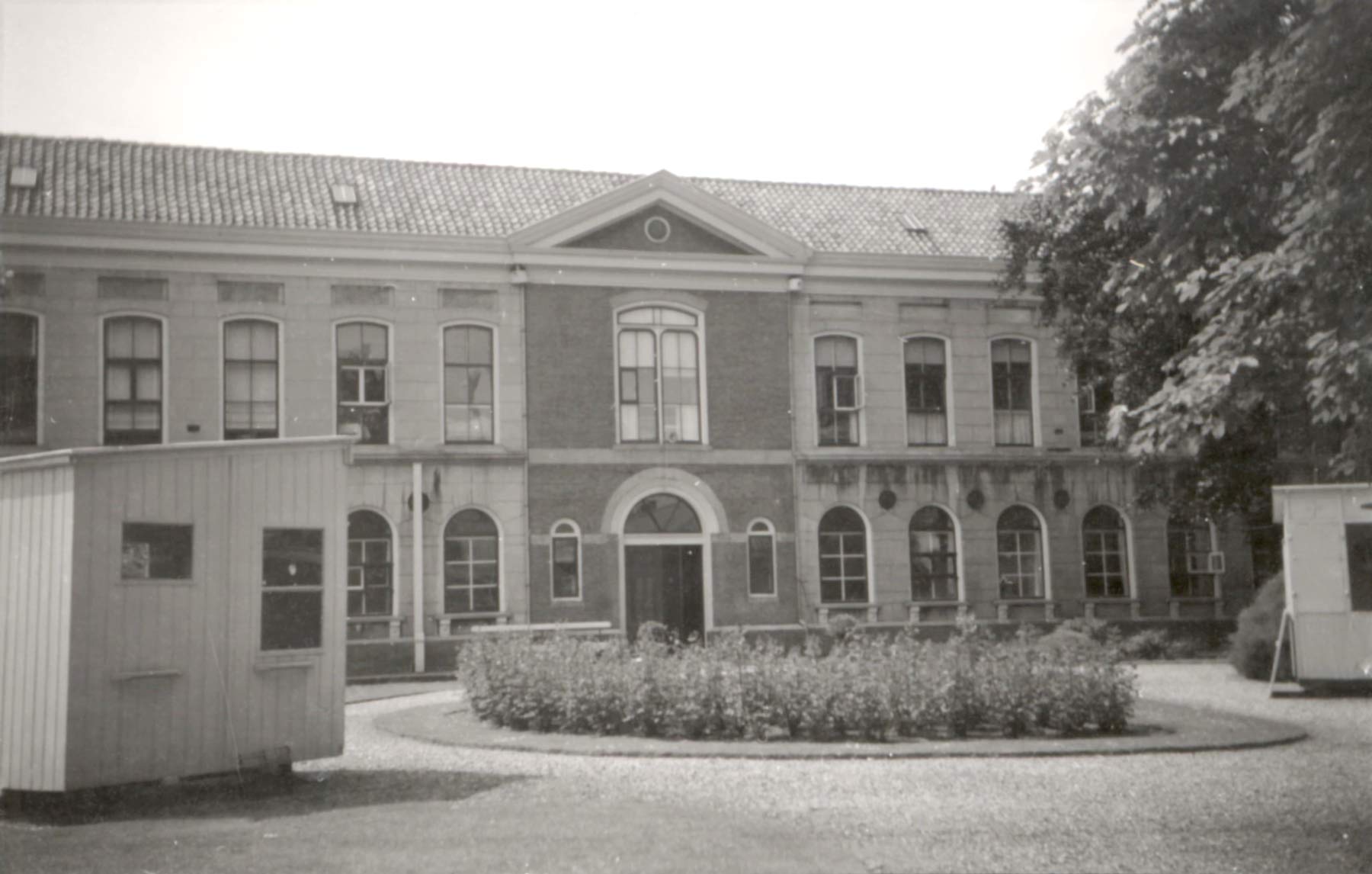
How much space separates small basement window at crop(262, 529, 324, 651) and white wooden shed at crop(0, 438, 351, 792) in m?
0.01

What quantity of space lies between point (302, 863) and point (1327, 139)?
25.7 feet

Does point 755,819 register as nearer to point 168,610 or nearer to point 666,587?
point 168,610

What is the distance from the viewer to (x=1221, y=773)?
1170 cm

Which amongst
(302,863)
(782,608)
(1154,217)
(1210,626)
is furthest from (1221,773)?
(1210,626)

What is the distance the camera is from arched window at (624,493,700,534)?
27562 mm

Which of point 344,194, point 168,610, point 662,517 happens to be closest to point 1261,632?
point 662,517

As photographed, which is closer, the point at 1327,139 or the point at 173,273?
the point at 1327,139

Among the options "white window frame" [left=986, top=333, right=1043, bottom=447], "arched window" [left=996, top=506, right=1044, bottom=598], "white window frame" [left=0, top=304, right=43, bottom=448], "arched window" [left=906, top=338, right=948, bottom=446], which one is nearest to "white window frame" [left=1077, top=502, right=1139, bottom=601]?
"arched window" [left=996, top=506, right=1044, bottom=598]

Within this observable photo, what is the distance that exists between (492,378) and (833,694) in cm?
1458

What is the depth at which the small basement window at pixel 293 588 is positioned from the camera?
11838mm

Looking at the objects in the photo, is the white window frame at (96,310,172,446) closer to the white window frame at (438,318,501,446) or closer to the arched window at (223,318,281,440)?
the arched window at (223,318,281,440)

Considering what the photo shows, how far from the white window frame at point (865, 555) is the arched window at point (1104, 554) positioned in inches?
185

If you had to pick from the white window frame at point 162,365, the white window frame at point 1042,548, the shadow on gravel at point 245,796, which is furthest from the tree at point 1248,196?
the white window frame at point 162,365

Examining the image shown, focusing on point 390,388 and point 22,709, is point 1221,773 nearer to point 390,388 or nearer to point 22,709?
point 22,709
